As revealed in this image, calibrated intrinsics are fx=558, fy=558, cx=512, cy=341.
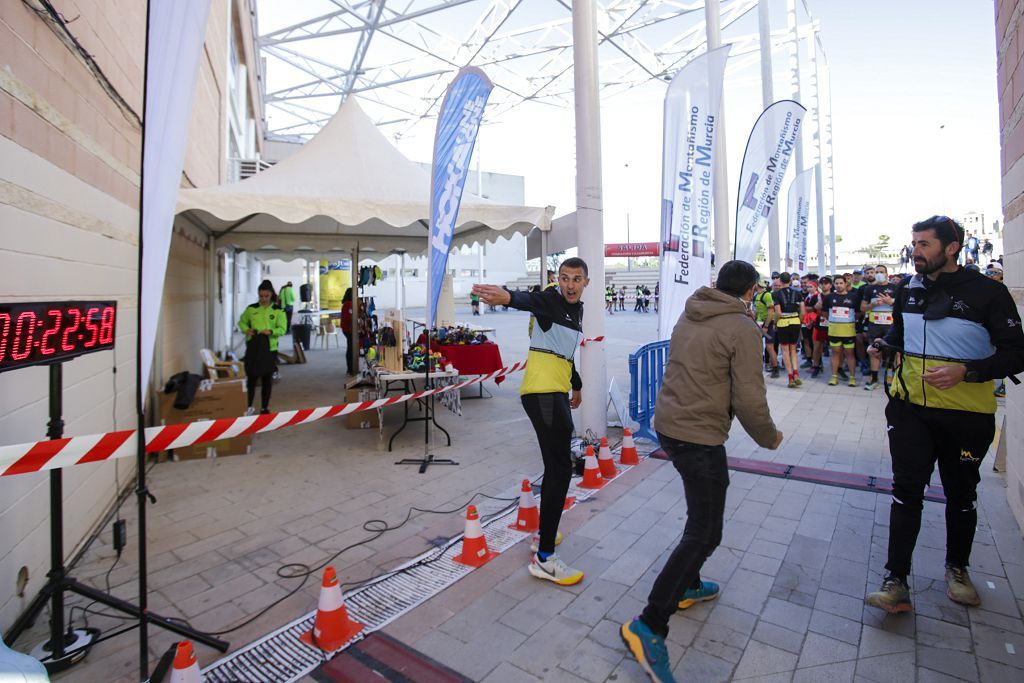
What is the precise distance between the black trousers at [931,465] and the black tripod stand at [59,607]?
11.4 ft

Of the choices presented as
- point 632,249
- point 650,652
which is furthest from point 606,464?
point 632,249

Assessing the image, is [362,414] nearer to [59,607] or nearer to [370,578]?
[370,578]

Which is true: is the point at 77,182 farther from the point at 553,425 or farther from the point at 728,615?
the point at 728,615

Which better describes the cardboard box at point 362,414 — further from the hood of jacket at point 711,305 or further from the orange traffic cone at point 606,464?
the hood of jacket at point 711,305

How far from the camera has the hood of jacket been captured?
100 inches

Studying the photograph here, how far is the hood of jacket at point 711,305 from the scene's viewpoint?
8.34 feet

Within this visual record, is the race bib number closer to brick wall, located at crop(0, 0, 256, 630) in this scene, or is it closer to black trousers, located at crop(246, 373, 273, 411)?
black trousers, located at crop(246, 373, 273, 411)

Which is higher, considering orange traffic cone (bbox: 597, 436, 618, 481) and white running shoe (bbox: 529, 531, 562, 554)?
orange traffic cone (bbox: 597, 436, 618, 481)

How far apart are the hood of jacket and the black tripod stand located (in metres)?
2.48

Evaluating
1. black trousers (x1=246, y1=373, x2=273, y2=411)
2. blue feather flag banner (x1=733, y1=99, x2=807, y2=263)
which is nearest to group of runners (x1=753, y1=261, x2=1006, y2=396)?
blue feather flag banner (x1=733, y1=99, x2=807, y2=263)

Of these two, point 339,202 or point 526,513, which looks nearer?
point 526,513

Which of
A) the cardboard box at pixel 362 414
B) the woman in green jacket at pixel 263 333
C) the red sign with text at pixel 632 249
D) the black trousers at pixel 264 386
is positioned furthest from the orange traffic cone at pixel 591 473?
the red sign with text at pixel 632 249

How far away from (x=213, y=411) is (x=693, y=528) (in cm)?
560

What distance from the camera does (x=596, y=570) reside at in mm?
3387
